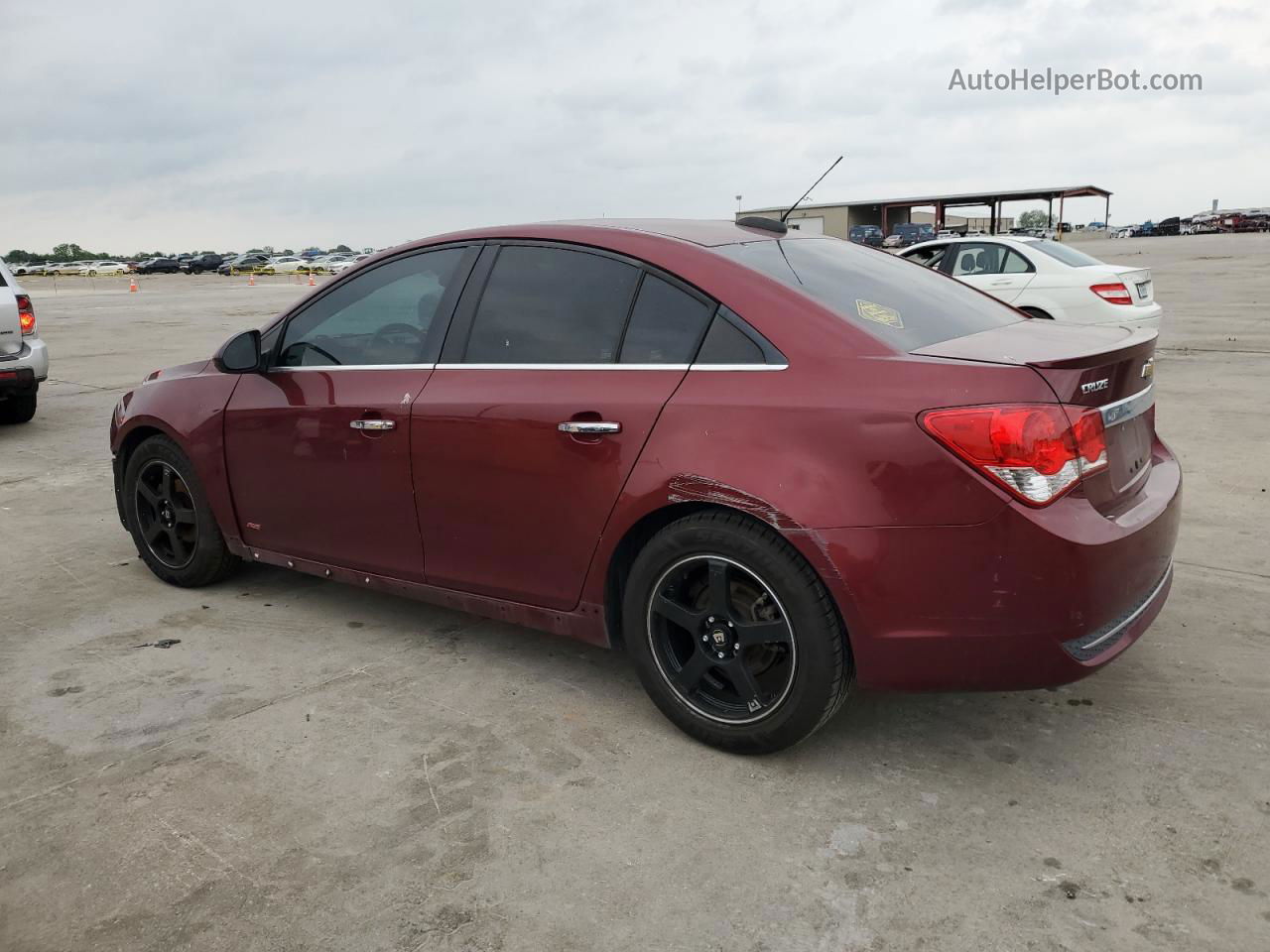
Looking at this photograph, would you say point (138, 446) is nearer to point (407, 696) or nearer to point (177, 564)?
point (177, 564)

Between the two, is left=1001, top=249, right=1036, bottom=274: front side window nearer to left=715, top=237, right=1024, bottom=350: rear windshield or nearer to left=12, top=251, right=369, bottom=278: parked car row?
left=715, top=237, right=1024, bottom=350: rear windshield

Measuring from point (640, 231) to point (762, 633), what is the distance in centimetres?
141

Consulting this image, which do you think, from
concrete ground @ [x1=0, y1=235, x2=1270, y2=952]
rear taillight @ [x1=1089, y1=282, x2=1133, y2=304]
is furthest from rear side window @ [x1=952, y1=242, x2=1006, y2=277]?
concrete ground @ [x1=0, y1=235, x2=1270, y2=952]

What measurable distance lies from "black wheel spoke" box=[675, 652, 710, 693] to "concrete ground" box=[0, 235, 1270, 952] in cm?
20

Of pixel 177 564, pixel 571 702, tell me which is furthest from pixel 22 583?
pixel 571 702

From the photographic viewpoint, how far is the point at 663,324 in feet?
10.6

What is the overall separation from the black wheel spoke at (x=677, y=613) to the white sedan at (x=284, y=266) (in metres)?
60.9

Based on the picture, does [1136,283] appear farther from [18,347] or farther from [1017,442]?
[18,347]

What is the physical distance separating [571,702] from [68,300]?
34537 millimetres

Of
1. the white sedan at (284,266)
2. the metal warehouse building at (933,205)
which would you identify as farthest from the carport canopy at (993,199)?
the white sedan at (284,266)

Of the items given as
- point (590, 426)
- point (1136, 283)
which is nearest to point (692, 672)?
point (590, 426)

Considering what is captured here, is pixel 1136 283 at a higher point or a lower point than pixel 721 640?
higher

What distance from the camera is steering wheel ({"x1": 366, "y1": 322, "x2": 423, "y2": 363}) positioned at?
383 centimetres

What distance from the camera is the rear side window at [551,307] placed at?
3.36 meters
